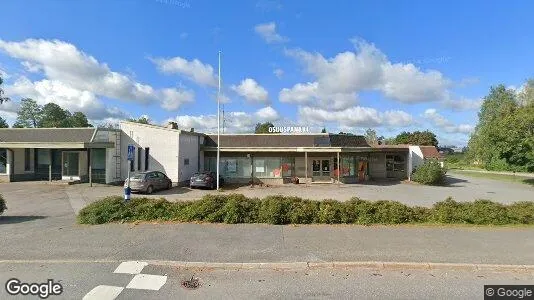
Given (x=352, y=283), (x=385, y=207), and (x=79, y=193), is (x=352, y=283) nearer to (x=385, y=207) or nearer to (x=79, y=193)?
(x=385, y=207)

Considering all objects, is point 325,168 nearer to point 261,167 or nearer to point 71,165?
point 261,167

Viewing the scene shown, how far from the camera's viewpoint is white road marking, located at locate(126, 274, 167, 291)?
19.2 feet

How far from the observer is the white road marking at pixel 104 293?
5.46 metres

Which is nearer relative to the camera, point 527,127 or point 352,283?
point 352,283

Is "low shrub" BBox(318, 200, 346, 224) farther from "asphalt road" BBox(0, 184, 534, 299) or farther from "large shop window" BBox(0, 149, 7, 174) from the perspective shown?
"large shop window" BBox(0, 149, 7, 174)

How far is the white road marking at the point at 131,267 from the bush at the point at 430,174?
29.3m

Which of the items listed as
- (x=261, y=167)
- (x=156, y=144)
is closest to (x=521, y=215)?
(x=261, y=167)

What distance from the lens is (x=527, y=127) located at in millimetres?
31297

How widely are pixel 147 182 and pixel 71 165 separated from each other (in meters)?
9.65

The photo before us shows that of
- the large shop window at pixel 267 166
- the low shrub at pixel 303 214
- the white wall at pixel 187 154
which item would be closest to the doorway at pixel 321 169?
the large shop window at pixel 267 166

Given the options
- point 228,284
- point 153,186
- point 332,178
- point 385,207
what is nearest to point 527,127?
point 332,178

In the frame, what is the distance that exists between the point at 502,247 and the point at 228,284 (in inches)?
Answer: 256

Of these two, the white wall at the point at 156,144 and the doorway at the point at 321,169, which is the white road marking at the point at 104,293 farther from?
the doorway at the point at 321,169

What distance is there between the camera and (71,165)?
90.1ft
